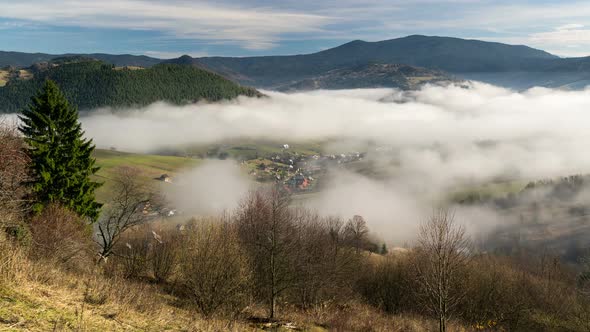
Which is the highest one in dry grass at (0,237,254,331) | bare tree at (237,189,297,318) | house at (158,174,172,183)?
dry grass at (0,237,254,331)

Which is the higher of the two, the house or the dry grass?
the dry grass

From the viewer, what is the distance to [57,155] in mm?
37031

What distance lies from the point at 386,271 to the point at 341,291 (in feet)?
60.1

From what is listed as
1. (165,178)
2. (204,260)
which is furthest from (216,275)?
(165,178)

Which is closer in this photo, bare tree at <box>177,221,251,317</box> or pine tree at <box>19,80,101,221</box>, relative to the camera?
bare tree at <box>177,221,251,317</box>

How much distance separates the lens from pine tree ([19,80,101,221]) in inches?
1389

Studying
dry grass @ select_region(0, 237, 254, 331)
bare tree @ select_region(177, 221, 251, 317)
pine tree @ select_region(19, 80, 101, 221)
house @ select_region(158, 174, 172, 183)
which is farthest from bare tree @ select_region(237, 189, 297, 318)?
house @ select_region(158, 174, 172, 183)

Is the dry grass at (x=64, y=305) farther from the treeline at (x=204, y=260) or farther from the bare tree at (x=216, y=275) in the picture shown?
the bare tree at (x=216, y=275)

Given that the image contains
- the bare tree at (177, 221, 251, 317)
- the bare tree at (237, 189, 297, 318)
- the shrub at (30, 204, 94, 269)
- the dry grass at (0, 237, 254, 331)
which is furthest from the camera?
the bare tree at (237, 189, 297, 318)

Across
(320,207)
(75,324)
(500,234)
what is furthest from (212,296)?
(500,234)

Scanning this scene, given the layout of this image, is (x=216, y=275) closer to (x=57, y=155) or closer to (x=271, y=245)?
(x=271, y=245)

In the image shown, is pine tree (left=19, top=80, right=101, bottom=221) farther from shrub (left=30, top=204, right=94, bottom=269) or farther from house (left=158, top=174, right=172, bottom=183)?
house (left=158, top=174, right=172, bottom=183)

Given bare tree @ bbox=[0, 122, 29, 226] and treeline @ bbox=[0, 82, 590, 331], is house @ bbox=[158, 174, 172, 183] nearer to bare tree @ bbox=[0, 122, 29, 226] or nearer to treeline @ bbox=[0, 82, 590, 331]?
treeline @ bbox=[0, 82, 590, 331]

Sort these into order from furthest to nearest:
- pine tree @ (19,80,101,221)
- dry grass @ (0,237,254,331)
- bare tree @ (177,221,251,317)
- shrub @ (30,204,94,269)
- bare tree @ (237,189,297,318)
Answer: pine tree @ (19,80,101,221) < bare tree @ (237,189,297,318) < bare tree @ (177,221,251,317) < shrub @ (30,204,94,269) < dry grass @ (0,237,254,331)
